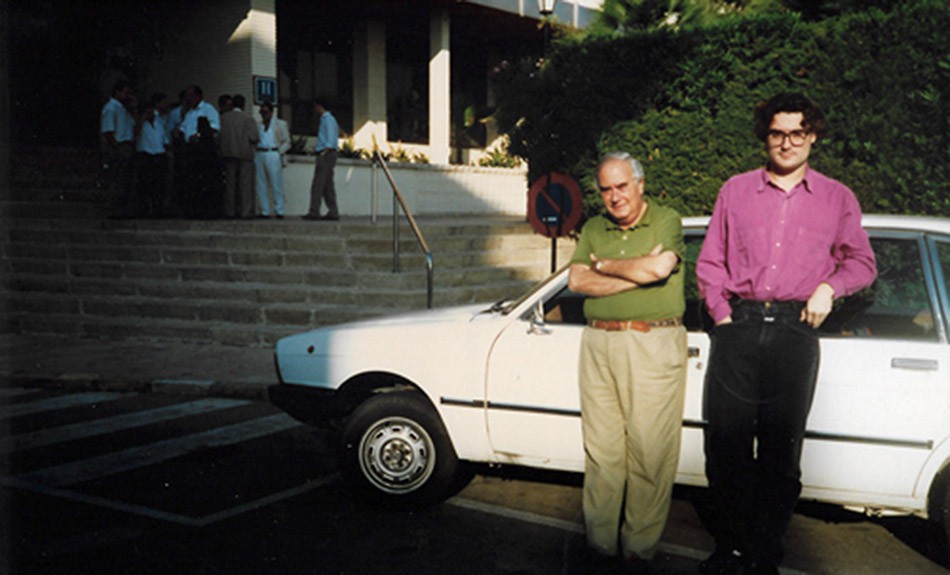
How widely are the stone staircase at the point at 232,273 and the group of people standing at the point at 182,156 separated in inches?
30.4

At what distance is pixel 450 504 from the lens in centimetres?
480

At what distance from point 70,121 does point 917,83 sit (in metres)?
15.8

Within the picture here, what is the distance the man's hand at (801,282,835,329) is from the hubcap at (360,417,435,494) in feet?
6.79

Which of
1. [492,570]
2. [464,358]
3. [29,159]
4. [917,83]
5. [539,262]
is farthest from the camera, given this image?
[29,159]

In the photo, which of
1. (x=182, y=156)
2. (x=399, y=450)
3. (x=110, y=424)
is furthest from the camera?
(x=182, y=156)

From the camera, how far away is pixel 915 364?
3.77m

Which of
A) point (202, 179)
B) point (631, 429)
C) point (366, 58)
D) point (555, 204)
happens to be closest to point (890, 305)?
point (631, 429)

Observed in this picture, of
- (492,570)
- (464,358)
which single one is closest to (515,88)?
(464,358)

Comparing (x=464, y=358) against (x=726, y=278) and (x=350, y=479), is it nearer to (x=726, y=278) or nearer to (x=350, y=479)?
(x=350, y=479)

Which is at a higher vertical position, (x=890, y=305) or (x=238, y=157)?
(x=238, y=157)

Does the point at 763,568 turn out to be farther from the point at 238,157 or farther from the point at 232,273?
the point at 238,157

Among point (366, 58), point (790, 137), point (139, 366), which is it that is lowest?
point (139, 366)

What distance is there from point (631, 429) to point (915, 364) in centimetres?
127

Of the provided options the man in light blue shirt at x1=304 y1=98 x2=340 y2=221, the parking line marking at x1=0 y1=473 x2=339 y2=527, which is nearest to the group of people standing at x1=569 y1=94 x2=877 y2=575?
the parking line marking at x1=0 y1=473 x2=339 y2=527
